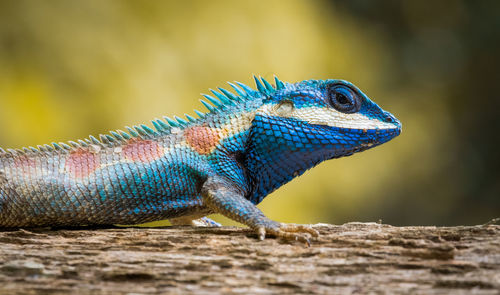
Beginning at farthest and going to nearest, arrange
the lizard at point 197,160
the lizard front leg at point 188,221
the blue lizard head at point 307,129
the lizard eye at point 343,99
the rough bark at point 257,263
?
the lizard front leg at point 188,221 → the lizard eye at point 343,99 → the blue lizard head at point 307,129 → the lizard at point 197,160 → the rough bark at point 257,263

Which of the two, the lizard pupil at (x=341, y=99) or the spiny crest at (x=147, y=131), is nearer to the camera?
the spiny crest at (x=147, y=131)

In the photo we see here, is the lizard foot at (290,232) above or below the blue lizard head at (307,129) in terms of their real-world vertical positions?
below

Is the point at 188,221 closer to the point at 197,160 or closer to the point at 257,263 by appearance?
the point at 197,160

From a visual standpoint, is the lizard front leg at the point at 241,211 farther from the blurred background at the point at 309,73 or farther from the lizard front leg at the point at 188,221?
the blurred background at the point at 309,73

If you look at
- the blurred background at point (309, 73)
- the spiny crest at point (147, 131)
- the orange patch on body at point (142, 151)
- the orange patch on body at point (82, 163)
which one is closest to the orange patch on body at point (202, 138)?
the spiny crest at point (147, 131)

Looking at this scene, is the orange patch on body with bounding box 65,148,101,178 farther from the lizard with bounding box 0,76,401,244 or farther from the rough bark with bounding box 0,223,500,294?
the rough bark with bounding box 0,223,500,294


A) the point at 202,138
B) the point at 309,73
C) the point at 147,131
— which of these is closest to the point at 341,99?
the point at 202,138

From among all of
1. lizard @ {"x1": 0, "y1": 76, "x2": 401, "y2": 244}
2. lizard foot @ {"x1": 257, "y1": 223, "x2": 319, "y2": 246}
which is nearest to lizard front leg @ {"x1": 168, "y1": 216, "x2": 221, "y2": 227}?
lizard @ {"x1": 0, "y1": 76, "x2": 401, "y2": 244}
